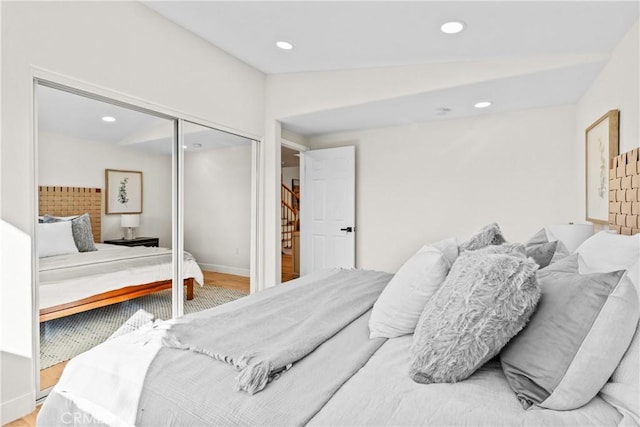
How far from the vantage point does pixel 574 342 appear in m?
0.95

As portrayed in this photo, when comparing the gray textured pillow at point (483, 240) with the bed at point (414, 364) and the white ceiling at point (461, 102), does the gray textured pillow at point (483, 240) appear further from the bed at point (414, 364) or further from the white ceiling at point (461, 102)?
the white ceiling at point (461, 102)

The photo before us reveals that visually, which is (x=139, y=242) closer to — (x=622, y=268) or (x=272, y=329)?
(x=272, y=329)

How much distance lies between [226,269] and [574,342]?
3211 mm

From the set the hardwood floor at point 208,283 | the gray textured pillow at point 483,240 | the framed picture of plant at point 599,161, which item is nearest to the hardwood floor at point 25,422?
the hardwood floor at point 208,283

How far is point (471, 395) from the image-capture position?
986 millimetres

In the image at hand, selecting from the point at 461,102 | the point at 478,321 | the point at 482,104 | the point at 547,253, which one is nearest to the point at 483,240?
the point at 547,253

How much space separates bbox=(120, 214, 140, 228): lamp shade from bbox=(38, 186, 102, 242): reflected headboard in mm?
175

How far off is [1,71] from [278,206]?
2.69 metres

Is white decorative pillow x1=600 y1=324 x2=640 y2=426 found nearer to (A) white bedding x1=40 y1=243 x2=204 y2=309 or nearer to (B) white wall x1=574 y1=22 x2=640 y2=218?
(B) white wall x1=574 y1=22 x2=640 y2=218

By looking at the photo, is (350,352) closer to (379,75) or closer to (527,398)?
(527,398)

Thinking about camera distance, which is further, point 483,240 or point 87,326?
point 87,326

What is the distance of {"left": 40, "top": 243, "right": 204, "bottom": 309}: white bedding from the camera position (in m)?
2.22

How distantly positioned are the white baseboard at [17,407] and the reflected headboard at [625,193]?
3523mm

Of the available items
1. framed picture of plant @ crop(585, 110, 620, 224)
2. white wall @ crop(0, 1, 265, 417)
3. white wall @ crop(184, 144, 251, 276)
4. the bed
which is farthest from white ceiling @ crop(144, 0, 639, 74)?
the bed
